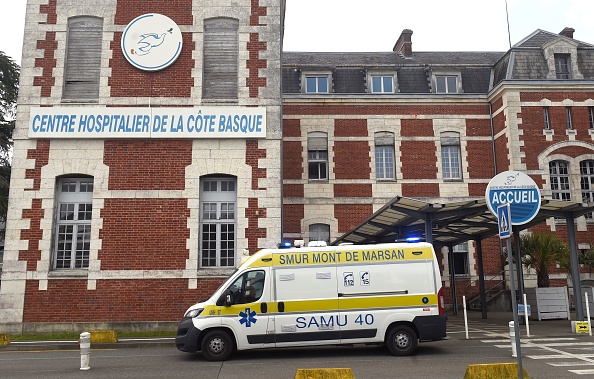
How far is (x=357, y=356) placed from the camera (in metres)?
10.6

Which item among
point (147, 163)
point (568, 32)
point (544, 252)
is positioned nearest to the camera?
point (147, 163)

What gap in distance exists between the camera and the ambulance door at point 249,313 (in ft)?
34.1

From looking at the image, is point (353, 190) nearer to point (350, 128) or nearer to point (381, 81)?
point (350, 128)

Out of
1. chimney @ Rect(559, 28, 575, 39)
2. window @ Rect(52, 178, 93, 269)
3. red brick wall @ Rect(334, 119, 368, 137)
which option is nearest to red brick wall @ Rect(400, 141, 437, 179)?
red brick wall @ Rect(334, 119, 368, 137)

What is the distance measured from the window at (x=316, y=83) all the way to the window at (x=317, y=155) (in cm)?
261

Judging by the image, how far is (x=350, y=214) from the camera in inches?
957

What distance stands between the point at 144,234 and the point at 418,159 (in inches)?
572

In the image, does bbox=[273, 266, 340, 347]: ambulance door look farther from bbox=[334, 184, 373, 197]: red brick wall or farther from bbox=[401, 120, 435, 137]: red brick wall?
bbox=[401, 120, 435, 137]: red brick wall

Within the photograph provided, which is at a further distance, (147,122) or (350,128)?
(350,128)

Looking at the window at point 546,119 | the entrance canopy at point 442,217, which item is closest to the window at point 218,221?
the entrance canopy at point 442,217

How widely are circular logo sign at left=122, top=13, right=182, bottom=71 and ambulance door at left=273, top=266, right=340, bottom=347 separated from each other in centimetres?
879

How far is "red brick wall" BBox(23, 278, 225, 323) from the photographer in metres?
14.6

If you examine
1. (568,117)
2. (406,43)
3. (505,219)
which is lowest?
(505,219)

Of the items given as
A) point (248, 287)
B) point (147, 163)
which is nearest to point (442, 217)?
point (248, 287)
